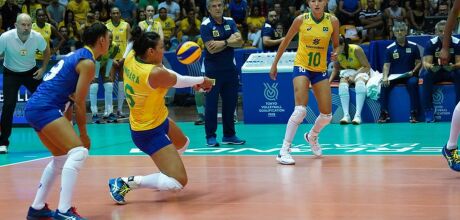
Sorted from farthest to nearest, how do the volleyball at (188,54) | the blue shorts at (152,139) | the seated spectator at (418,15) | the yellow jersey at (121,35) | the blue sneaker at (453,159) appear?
the seated spectator at (418,15)
the yellow jersey at (121,35)
the volleyball at (188,54)
the blue sneaker at (453,159)
the blue shorts at (152,139)

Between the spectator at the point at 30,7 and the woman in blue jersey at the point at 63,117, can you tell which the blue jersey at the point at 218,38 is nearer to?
the woman in blue jersey at the point at 63,117

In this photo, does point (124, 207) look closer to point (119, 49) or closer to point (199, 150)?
point (199, 150)

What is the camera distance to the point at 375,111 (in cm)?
1364

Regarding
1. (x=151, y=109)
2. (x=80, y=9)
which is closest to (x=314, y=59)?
(x=151, y=109)

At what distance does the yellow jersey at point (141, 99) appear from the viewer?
6.68 meters

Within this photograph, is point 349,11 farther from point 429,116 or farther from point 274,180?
point 274,180

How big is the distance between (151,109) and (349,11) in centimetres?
1199

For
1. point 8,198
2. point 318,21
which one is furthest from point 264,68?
point 8,198

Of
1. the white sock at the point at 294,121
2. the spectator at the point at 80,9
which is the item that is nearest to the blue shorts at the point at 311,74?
the white sock at the point at 294,121

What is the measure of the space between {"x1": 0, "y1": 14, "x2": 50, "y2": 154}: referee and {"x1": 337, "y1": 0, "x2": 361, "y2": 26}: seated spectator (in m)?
8.75

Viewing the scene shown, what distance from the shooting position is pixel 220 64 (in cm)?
1089

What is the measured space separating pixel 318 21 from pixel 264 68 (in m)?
5.07

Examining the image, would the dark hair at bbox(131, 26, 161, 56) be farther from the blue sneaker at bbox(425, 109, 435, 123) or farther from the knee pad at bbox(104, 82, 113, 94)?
the knee pad at bbox(104, 82, 113, 94)

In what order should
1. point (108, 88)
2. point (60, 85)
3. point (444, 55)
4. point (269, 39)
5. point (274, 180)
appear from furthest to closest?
point (269, 39)
point (108, 88)
point (274, 180)
point (444, 55)
point (60, 85)
